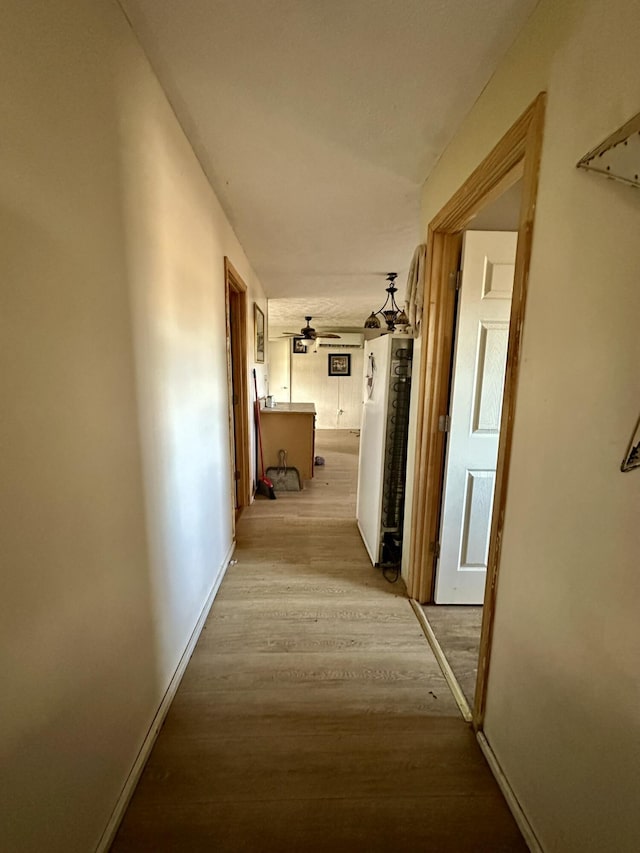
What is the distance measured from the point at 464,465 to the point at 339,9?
180 cm

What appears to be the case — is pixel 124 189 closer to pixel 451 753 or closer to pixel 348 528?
pixel 451 753

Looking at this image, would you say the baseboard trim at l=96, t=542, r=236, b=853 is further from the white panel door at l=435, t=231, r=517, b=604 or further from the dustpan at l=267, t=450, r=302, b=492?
the dustpan at l=267, t=450, r=302, b=492

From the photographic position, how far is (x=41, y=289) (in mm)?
704

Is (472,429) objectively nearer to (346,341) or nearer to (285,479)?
(285,479)

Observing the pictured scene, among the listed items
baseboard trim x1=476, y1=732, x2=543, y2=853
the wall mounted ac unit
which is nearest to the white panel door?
baseboard trim x1=476, y1=732, x2=543, y2=853

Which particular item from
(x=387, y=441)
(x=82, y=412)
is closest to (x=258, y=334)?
(x=387, y=441)

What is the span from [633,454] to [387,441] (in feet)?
5.12

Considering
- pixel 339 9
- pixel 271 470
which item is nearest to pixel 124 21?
pixel 339 9

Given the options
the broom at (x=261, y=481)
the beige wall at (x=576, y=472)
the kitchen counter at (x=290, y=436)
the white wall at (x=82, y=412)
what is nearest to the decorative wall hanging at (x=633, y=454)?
the beige wall at (x=576, y=472)

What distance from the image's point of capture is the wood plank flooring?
4.98 feet

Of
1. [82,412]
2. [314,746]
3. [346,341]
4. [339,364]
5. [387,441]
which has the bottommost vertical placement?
[314,746]

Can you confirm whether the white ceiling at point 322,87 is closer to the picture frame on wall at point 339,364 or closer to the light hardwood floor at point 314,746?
the light hardwood floor at point 314,746

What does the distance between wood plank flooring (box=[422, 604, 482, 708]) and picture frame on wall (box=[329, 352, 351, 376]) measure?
6162mm

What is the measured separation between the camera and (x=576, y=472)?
Answer: 81cm
